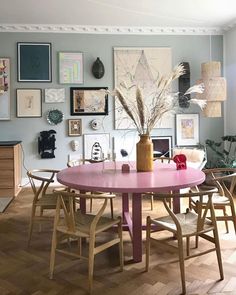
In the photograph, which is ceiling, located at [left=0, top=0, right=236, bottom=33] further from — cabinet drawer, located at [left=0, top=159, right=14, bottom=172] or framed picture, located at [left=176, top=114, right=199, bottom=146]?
cabinet drawer, located at [left=0, top=159, right=14, bottom=172]

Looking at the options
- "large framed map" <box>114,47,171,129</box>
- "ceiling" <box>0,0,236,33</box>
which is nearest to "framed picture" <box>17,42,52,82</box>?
"ceiling" <box>0,0,236,33</box>

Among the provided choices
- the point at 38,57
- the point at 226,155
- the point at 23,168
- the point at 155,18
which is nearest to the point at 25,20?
the point at 38,57

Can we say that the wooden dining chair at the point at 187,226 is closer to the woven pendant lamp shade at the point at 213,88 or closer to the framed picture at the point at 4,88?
the woven pendant lamp shade at the point at 213,88

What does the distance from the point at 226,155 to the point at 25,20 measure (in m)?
3.76

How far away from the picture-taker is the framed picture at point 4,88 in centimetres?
529

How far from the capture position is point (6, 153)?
4703 millimetres

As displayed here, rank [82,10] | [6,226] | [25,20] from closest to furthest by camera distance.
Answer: [6,226], [82,10], [25,20]

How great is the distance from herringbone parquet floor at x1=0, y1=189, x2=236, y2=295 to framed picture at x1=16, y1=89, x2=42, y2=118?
2.66 metres

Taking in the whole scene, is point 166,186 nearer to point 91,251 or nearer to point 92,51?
point 91,251

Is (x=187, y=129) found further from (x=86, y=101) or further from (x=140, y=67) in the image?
A: (x=86, y=101)

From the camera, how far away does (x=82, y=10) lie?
464cm

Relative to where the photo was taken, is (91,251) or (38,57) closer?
(91,251)

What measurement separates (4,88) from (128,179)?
351cm

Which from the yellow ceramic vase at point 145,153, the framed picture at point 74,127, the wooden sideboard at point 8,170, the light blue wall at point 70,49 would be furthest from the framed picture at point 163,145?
the yellow ceramic vase at point 145,153
